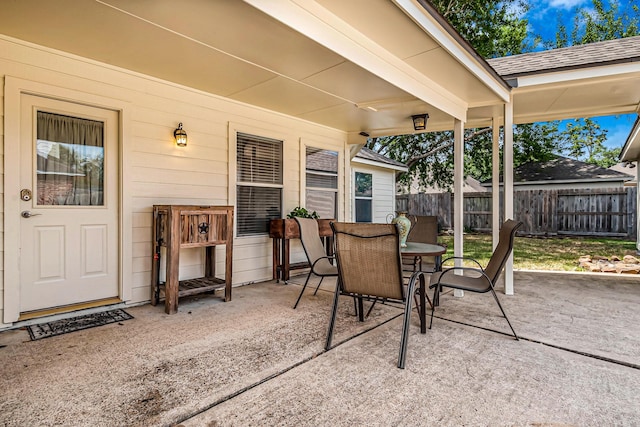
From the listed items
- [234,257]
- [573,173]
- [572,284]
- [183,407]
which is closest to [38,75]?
[234,257]

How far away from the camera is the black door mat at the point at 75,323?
2.89 m

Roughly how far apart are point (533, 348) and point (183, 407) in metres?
2.58

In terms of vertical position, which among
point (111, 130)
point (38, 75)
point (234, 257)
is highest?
point (38, 75)

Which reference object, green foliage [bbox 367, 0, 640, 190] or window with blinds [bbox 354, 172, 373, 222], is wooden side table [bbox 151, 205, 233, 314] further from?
green foliage [bbox 367, 0, 640, 190]

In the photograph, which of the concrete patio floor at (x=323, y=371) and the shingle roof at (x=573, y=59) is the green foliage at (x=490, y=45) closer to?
the shingle roof at (x=573, y=59)

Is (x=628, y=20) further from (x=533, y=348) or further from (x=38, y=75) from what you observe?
(x=38, y=75)

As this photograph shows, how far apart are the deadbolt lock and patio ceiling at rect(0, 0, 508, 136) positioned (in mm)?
1370

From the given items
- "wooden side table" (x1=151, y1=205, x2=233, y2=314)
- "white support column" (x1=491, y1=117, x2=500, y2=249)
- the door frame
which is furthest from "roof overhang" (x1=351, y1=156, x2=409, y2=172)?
the door frame

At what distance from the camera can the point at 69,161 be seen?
339cm

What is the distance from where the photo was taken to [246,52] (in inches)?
121

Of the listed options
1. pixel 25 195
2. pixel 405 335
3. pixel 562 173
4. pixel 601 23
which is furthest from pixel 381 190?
pixel 601 23

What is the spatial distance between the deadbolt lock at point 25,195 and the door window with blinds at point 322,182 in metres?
3.74

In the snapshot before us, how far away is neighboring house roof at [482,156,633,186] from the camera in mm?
13223

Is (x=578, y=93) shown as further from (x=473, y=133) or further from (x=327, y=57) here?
(x=473, y=133)
